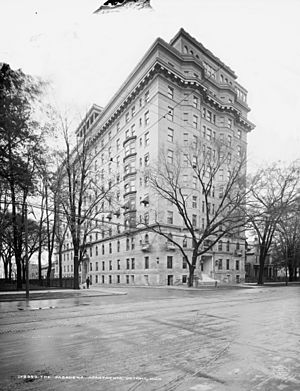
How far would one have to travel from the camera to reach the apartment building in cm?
3903

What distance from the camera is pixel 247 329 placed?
805 centimetres

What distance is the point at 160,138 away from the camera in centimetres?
3928

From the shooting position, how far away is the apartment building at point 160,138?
39031 mm

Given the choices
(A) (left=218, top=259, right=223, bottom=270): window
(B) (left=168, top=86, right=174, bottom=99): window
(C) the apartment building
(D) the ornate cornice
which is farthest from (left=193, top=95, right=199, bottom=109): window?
(A) (left=218, top=259, right=223, bottom=270): window

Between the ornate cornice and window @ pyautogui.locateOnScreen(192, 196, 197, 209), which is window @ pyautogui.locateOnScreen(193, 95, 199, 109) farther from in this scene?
window @ pyautogui.locateOnScreen(192, 196, 197, 209)

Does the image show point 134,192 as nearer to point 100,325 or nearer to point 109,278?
point 109,278

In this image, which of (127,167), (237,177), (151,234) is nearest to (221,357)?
(237,177)

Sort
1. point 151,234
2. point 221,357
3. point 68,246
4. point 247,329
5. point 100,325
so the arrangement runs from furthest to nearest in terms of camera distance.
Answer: point 68,246 < point 151,234 < point 100,325 < point 247,329 < point 221,357

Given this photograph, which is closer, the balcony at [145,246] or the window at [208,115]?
the balcony at [145,246]

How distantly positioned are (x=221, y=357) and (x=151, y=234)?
112ft

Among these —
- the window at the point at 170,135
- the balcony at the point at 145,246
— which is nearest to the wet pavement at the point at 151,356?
the balcony at the point at 145,246

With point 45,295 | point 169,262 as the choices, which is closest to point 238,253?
point 169,262

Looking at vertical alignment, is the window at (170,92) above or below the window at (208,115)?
above

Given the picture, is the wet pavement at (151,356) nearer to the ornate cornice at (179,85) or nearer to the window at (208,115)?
the ornate cornice at (179,85)
